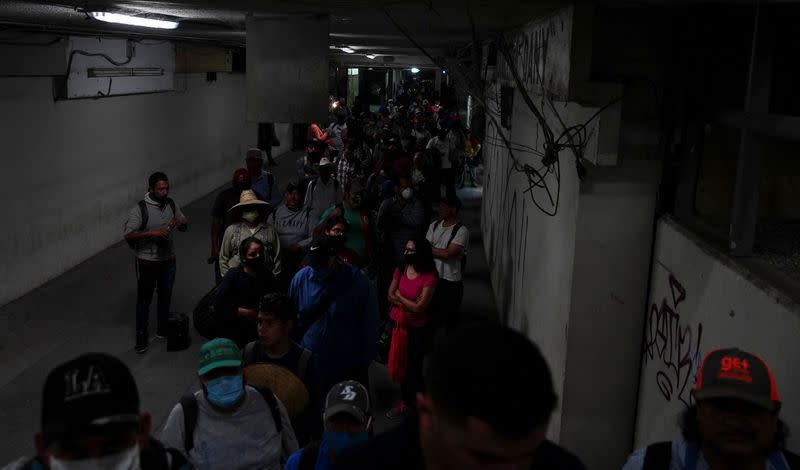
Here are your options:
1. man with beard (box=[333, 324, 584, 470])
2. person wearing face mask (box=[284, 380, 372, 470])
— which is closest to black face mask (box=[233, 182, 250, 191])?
person wearing face mask (box=[284, 380, 372, 470])

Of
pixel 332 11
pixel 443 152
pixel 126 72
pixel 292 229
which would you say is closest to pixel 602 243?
pixel 332 11

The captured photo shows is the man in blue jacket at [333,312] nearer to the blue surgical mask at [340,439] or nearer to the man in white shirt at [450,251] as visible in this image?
the blue surgical mask at [340,439]

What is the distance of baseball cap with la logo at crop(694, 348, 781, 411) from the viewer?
230 cm

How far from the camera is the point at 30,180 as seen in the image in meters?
9.87

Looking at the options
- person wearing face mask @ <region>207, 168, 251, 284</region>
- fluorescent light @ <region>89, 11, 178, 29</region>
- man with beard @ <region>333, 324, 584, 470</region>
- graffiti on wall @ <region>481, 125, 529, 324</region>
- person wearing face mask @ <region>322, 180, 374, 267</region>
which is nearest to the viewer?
man with beard @ <region>333, 324, 584, 470</region>

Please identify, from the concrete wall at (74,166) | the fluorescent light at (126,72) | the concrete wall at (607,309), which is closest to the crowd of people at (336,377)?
the concrete wall at (607,309)

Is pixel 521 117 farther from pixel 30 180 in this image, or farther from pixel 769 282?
pixel 30 180

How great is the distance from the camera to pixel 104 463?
199 centimetres

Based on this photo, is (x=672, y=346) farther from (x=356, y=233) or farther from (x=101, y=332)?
(x=101, y=332)

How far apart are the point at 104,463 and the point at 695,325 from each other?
9.31 feet

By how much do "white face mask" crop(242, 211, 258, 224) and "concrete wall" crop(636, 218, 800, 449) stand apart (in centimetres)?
354

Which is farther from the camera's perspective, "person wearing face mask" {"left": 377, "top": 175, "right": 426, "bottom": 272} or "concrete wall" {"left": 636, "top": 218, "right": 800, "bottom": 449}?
"person wearing face mask" {"left": 377, "top": 175, "right": 426, "bottom": 272}

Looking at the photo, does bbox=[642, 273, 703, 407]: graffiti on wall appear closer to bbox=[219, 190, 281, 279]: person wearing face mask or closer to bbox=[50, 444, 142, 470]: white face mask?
bbox=[50, 444, 142, 470]: white face mask

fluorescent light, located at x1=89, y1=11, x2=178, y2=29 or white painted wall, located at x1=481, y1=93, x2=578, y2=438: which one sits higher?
fluorescent light, located at x1=89, y1=11, x2=178, y2=29
